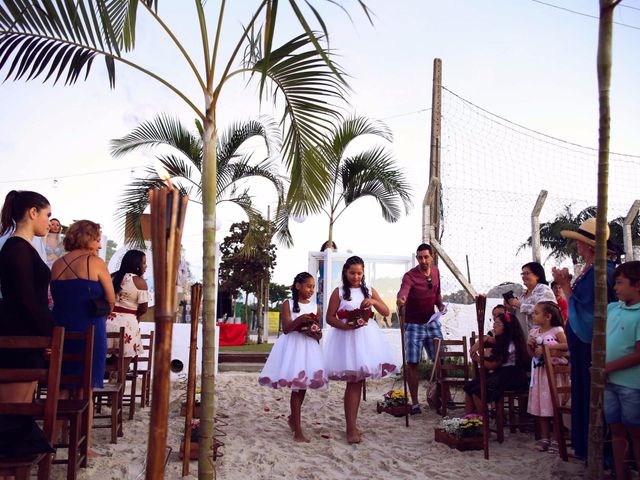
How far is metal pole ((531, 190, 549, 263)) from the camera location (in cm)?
761

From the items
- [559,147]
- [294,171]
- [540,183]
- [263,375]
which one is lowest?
[263,375]

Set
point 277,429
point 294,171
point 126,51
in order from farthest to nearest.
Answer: point 277,429 → point 294,171 → point 126,51

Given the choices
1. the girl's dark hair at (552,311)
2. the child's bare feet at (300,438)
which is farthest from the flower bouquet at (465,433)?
the child's bare feet at (300,438)

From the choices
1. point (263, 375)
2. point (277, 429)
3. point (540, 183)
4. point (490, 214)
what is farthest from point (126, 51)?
point (540, 183)

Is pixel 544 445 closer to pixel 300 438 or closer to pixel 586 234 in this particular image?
pixel 586 234

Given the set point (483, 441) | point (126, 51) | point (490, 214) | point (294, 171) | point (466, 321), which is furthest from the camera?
point (466, 321)

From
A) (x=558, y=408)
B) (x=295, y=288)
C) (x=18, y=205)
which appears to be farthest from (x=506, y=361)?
(x=18, y=205)

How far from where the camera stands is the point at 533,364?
4.84 m

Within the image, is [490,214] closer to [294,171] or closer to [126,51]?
[294,171]

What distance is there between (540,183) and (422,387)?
3378 millimetres

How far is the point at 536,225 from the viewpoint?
25.5ft

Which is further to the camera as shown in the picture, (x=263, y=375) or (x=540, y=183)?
(x=540, y=183)

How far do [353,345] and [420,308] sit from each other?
187 centimetres

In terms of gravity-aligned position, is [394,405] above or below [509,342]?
below
